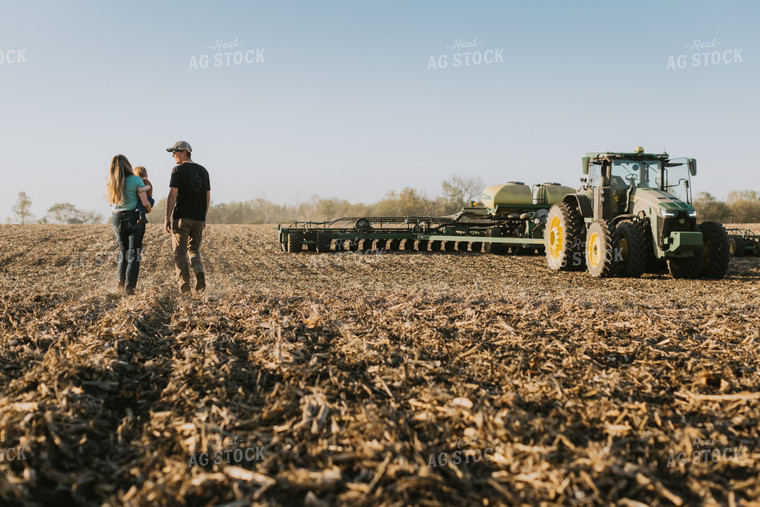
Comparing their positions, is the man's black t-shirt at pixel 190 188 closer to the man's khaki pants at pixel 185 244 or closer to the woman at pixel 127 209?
the man's khaki pants at pixel 185 244

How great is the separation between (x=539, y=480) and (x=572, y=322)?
9.28ft

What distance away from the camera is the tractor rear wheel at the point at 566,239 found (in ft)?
36.2

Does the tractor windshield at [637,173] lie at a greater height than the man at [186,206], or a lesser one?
greater

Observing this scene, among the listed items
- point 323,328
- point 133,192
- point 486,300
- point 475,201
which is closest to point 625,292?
point 486,300

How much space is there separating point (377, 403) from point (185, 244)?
15.7ft

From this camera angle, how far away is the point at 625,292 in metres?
8.17

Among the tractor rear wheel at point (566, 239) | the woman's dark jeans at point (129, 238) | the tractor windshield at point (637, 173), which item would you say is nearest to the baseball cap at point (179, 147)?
the woman's dark jeans at point (129, 238)

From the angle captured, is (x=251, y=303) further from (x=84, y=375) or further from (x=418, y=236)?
(x=418, y=236)

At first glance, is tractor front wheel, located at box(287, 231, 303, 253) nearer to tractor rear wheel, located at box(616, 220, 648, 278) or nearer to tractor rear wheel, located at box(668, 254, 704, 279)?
tractor rear wheel, located at box(616, 220, 648, 278)

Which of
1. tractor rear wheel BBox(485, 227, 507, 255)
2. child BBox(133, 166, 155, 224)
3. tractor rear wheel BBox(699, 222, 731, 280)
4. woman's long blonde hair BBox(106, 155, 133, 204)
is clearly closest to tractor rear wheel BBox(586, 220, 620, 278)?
tractor rear wheel BBox(699, 222, 731, 280)

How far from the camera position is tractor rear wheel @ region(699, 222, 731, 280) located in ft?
32.3

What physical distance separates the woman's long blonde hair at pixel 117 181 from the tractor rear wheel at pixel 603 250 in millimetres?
7643

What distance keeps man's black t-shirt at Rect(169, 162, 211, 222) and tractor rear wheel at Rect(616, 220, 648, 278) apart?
697 cm

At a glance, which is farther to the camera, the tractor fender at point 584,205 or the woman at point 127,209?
the tractor fender at point 584,205
